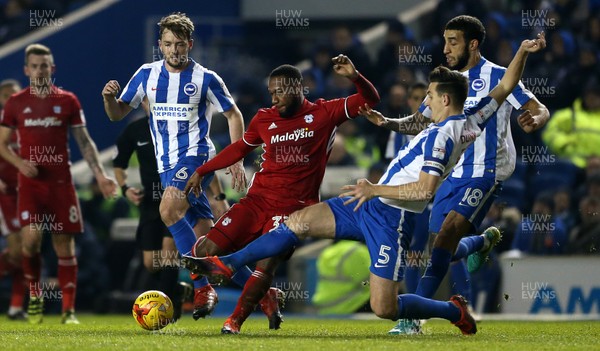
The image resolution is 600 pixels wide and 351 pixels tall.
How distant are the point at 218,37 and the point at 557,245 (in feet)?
27.3

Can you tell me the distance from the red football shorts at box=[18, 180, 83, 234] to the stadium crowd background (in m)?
3.22

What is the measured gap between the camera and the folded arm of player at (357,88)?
903cm

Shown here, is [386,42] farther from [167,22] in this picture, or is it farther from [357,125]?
[167,22]

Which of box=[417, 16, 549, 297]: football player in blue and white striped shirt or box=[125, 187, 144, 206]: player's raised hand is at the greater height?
box=[417, 16, 549, 297]: football player in blue and white striped shirt

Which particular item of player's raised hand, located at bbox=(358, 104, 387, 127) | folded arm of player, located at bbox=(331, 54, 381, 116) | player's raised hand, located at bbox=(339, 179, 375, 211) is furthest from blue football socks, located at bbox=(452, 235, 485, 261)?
player's raised hand, located at bbox=(339, 179, 375, 211)

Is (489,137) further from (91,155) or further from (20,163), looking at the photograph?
(20,163)

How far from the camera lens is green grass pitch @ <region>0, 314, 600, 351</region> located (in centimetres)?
830

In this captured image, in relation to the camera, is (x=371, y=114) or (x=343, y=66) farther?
(x=371, y=114)

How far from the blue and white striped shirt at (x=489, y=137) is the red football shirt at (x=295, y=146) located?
846 millimetres

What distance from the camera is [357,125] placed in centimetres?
1761

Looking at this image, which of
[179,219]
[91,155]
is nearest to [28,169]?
[91,155]

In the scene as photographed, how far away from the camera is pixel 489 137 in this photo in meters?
10.1

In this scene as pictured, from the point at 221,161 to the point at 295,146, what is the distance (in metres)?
0.54

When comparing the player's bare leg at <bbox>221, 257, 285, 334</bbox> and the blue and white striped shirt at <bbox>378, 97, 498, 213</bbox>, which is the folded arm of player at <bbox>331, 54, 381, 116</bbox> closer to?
the blue and white striped shirt at <bbox>378, 97, 498, 213</bbox>
